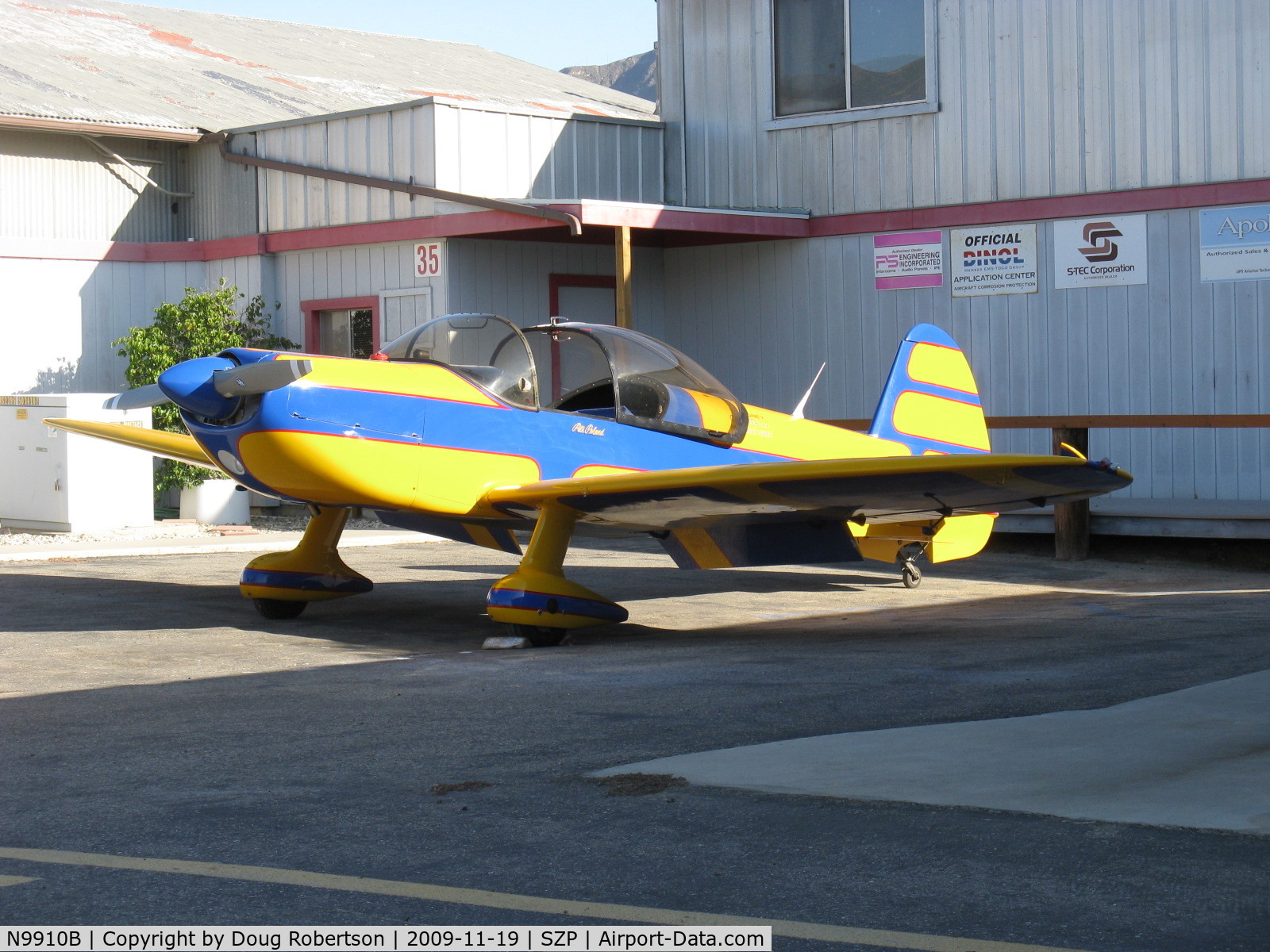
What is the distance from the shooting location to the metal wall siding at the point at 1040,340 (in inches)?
562

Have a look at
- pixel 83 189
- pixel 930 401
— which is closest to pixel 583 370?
pixel 930 401

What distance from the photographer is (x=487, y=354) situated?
9344 mm

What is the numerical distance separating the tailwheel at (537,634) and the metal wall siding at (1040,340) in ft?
27.0

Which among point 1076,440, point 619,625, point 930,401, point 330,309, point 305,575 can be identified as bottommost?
point 619,625

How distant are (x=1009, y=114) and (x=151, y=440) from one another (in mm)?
9453

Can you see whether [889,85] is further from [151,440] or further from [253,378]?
[253,378]

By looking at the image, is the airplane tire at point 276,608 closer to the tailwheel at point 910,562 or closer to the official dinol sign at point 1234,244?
the tailwheel at point 910,562

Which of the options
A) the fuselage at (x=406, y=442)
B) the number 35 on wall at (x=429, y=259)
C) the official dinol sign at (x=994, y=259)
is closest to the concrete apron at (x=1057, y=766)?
the fuselage at (x=406, y=442)

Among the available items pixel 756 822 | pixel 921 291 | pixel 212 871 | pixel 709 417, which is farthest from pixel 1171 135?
pixel 212 871

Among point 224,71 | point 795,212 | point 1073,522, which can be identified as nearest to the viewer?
point 1073,522

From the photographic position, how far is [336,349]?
18.0 metres

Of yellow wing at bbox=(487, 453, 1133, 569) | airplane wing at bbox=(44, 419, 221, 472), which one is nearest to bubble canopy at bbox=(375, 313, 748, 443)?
yellow wing at bbox=(487, 453, 1133, 569)

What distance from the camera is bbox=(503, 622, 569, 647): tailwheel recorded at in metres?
8.73
